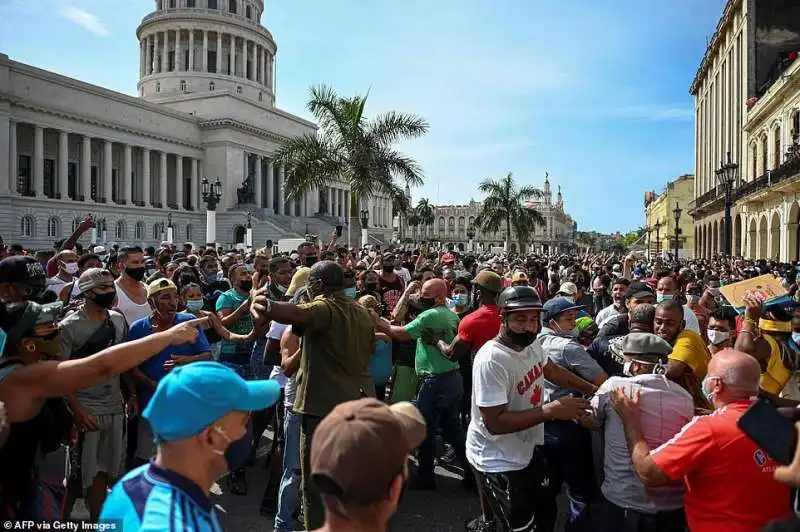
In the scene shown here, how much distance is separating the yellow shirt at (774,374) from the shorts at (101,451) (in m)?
5.08

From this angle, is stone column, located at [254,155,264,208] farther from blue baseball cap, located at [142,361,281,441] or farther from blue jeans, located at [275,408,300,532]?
blue baseball cap, located at [142,361,281,441]

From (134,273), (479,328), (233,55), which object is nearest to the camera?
(479,328)

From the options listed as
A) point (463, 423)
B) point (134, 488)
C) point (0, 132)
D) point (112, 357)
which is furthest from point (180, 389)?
point (0, 132)

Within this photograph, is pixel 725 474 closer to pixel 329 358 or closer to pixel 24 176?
pixel 329 358

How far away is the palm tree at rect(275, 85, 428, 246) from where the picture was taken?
20547mm

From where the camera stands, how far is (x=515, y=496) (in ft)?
11.9

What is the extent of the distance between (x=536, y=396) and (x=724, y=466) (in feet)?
4.15

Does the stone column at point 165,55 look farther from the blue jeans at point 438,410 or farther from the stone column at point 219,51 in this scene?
the blue jeans at point 438,410

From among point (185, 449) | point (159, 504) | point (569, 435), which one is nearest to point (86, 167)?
point (569, 435)

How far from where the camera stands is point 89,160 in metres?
50.4

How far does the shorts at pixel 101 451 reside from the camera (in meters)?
4.32

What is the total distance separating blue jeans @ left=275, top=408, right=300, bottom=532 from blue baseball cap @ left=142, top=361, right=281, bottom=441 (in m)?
2.52

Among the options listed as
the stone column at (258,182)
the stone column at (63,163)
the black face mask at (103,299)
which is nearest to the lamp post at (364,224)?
the stone column at (258,182)

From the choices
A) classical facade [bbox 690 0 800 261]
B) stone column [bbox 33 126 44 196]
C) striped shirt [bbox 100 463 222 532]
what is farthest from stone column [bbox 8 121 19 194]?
striped shirt [bbox 100 463 222 532]
